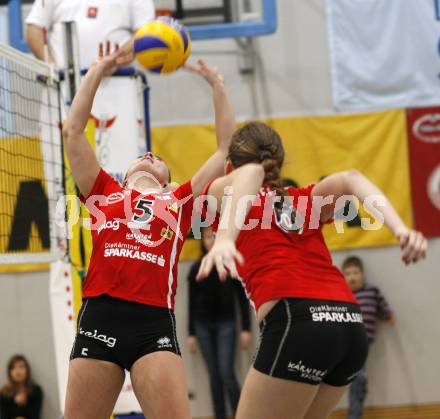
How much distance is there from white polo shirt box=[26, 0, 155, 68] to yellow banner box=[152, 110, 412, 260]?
7.73 ft

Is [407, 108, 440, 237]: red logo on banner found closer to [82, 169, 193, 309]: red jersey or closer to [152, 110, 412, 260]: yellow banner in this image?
[152, 110, 412, 260]: yellow banner

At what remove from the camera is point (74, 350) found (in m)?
3.65

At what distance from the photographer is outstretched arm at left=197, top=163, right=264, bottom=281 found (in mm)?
2391

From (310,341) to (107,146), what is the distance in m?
2.88

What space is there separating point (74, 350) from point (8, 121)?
4.50 meters

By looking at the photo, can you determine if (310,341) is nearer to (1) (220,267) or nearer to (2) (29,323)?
(1) (220,267)

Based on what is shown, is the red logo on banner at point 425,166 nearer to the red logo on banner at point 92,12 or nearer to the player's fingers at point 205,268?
the red logo on banner at point 92,12

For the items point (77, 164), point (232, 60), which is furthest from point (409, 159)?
point (77, 164)

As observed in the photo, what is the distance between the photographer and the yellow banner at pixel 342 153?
855 centimetres

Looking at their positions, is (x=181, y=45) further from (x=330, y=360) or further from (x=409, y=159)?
(x=409, y=159)

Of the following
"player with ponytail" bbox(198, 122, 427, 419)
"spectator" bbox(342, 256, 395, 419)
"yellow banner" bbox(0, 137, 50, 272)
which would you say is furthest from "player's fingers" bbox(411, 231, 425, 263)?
"spectator" bbox(342, 256, 395, 419)

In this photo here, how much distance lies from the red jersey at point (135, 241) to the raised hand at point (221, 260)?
1273mm

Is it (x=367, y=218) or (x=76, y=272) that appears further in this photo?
(x=367, y=218)

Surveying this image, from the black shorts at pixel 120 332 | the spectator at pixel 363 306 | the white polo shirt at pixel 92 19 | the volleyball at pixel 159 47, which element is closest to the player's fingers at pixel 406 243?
the black shorts at pixel 120 332
